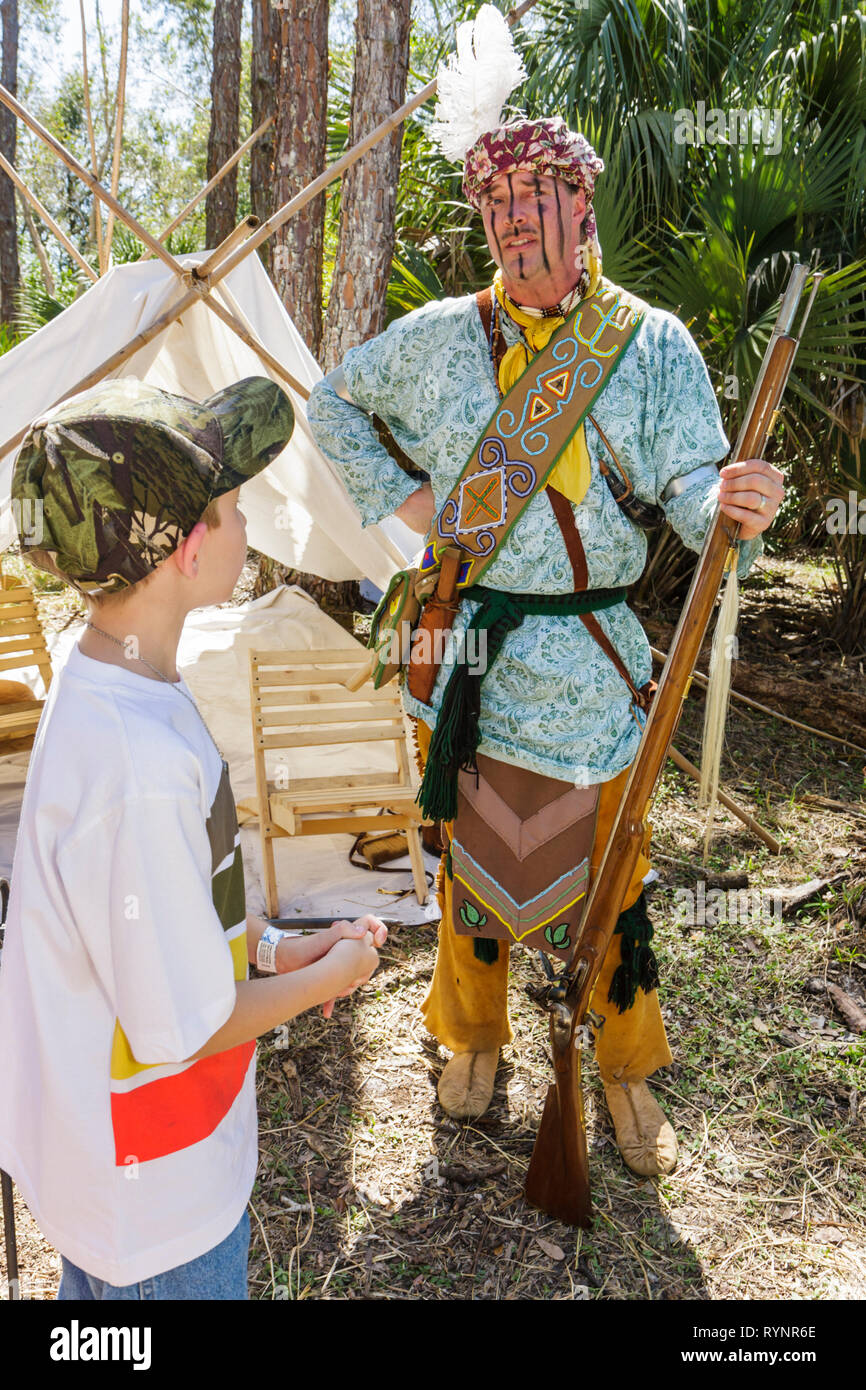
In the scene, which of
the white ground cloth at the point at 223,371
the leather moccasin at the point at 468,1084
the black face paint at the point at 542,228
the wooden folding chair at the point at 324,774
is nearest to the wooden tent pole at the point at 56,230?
the white ground cloth at the point at 223,371

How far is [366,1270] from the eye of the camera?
225 cm

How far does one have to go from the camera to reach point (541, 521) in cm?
216

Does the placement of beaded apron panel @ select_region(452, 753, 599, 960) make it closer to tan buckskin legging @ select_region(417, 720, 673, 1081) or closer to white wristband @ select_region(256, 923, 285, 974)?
tan buckskin legging @ select_region(417, 720, 673, 1081)

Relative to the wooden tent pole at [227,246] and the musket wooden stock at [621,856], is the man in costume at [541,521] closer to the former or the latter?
the musket wooden stock at [621,856]

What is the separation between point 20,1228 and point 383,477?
202 centimetres

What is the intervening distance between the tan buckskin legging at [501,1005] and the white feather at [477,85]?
1384mm

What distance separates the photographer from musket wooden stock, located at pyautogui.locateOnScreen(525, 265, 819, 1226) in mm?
1794

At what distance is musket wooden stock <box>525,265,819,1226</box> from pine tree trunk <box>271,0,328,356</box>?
431 centimetres

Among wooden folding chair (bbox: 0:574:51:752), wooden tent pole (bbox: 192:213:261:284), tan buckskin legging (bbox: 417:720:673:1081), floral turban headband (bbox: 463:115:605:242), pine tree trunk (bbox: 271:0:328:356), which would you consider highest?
pine tree trunk (bbox: 271:0:328:356)

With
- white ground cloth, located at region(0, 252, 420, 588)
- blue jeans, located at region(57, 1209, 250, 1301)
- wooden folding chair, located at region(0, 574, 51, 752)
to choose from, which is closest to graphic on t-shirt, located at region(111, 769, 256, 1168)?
blue jeans, located at region(57, 1209, 250, 1301)

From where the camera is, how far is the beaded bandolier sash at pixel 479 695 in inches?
84.1

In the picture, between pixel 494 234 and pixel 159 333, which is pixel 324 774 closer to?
Answer: pixel 159 333

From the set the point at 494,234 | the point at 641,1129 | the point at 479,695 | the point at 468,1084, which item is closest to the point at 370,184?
the point at 494,234

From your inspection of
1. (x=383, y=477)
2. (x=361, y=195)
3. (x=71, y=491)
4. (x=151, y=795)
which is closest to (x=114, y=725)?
(x=151, y=795)
